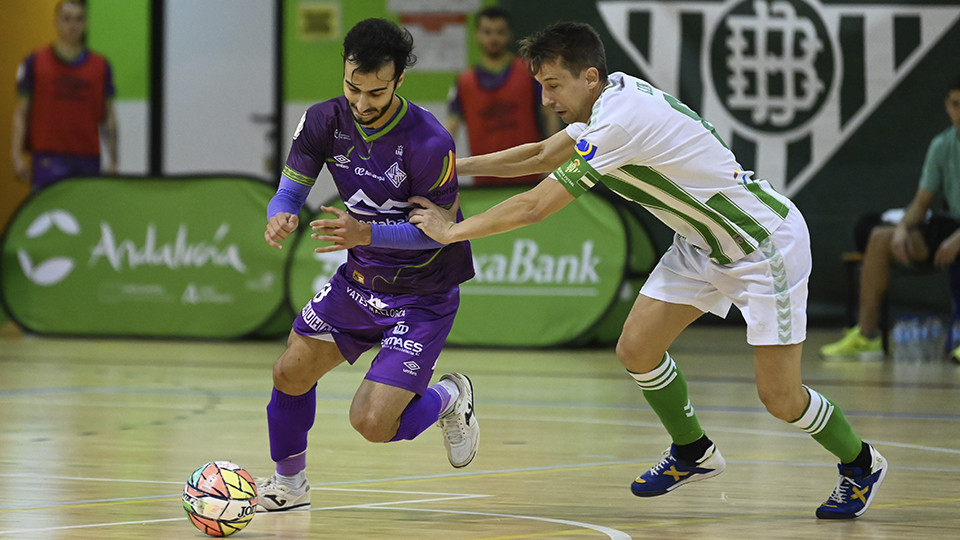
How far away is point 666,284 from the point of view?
188 inches

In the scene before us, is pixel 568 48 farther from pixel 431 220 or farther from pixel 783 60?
pixel 783 60

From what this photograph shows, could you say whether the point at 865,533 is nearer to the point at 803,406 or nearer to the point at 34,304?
Result: the point at 803,406

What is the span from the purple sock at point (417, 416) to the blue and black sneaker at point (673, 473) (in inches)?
29.4

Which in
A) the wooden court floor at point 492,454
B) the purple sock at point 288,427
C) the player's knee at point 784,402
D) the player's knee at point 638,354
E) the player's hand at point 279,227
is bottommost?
the wooden court floor at point 492,454

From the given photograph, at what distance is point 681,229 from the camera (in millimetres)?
4730

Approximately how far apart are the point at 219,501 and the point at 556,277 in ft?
21.5

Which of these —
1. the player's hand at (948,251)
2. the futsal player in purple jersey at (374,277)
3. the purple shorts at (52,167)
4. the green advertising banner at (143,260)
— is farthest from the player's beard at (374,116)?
the purple shorts at (52,167)

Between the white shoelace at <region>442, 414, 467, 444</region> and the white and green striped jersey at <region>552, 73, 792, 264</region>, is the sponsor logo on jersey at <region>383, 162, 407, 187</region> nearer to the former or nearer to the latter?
the white and green striped jersey at <region>552, 73, 792, 264</region>

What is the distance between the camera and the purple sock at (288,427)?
4652mm

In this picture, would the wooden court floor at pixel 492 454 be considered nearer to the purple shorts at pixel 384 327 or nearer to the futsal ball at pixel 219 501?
the futsal ball at pixel 219 501

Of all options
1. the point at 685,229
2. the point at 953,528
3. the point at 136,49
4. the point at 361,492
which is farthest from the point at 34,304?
the point at 953,528

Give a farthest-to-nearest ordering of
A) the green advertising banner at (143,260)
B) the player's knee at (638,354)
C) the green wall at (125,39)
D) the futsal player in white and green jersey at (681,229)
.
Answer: the green wall at (125,39), the green advertising banner at (143,260), the player's knee at (638,354), the futsal player in white and green jersey at (681,229)

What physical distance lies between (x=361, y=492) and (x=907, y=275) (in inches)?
338

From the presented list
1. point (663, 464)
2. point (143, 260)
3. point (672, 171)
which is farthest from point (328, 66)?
point (672, 171)
